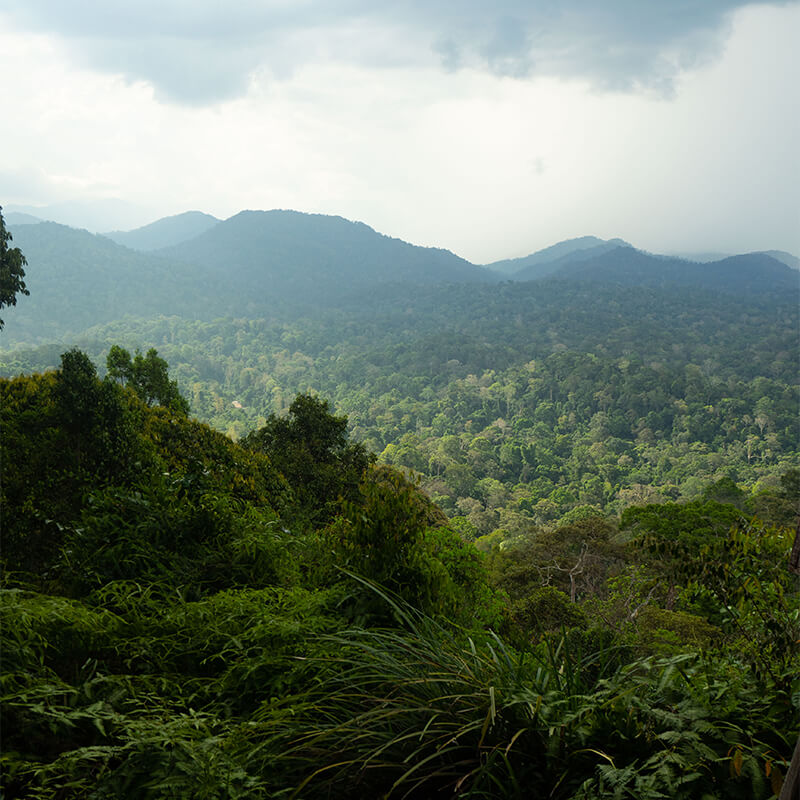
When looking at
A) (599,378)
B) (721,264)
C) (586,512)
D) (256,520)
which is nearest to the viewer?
(256,520)

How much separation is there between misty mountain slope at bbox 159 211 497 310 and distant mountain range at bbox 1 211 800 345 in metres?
0.35

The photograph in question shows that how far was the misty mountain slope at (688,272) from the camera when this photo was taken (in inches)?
6275

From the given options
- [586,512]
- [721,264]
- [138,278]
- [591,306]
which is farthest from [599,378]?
[721,264]

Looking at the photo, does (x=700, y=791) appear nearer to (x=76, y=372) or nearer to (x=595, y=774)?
(x=595, y=774)

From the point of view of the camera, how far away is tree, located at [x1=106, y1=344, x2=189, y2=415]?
9.81 metres

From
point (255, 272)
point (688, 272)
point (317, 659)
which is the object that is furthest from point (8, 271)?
point (688, 272)

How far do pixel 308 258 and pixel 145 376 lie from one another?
16491 cm

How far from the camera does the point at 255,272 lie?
6176 inches

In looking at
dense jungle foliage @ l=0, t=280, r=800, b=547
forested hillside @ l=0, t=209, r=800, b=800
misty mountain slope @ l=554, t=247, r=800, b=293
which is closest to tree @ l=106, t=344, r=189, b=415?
forested hillside @ l=0, t=209, r=800, b=800

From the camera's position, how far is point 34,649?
1653 mm

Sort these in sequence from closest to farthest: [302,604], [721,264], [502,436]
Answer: [302,604]
[502,436]
[721,264]

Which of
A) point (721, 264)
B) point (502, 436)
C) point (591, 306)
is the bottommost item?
point (502, 436)

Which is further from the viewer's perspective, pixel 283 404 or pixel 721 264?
pixel 721 264

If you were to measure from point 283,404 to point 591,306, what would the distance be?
8128 centimetres
